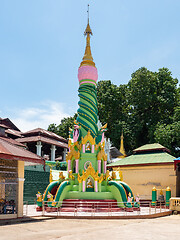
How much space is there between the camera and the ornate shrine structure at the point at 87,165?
20.0 m

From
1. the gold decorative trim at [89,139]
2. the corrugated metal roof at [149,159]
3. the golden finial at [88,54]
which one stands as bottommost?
the corrugated metal roof at [149,159]

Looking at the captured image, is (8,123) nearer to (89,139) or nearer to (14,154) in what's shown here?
(89,139)

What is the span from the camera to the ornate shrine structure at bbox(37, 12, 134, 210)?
2002cm

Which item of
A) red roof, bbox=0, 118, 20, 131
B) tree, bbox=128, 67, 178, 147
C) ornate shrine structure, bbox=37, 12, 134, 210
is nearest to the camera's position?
ornate shrine structure, bbox=37, 12, 134, 210

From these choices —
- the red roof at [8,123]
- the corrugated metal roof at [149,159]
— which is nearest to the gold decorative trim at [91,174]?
the corrugated metal roof at [149,159]

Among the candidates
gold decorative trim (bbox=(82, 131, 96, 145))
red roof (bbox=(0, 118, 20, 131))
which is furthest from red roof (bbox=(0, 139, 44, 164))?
red roof (bbox=(0, 118, 20, 131))

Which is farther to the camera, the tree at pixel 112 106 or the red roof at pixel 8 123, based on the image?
the tree at pixel 112 106

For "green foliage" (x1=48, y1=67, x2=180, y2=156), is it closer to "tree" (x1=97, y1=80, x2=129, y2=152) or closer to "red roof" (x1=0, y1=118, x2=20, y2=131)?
"tree" (x1=97, y1=80, x2=129, y2=152)

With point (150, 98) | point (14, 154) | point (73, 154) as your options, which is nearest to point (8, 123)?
point (150, 98)

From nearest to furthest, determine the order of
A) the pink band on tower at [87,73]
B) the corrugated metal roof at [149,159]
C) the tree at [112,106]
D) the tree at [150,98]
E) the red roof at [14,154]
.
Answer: the red roof at [14,154]
the pink band on tower at [87,73]
the corrugated metal roof at [149,159]
the tree at [150,98]
the tree at [112,106]

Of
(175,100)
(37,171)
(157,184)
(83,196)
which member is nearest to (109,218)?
(83,196)

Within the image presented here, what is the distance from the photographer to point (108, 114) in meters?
50.0

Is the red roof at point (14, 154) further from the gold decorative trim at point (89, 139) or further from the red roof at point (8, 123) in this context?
the red roof at point (8, 123)

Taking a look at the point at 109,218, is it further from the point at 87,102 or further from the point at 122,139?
the point at 122,139
